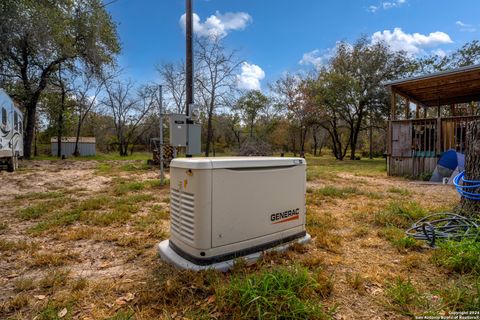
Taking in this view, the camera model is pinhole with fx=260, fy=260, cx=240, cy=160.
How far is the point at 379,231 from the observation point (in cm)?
272

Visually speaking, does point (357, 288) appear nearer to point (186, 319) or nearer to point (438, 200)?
point (186, 319)

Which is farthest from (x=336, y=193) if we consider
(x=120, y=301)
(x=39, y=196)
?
(x=39, y=196)

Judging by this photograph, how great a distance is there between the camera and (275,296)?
144cm

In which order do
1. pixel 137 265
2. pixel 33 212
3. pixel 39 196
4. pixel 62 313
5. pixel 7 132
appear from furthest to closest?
pixel 7 132 < pixel 39 196 < pixel 33 212 < pixel 137 265 < pixel 62 313

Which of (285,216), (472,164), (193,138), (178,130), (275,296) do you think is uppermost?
(178,130)

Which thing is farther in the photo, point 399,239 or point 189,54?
point 189,54

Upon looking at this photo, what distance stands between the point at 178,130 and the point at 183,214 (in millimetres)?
4041

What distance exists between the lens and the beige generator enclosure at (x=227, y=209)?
1754mm

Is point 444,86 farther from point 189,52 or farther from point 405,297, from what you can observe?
point 405,297

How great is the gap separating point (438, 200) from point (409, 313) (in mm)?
3784

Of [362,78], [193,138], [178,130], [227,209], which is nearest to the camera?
[227,209]

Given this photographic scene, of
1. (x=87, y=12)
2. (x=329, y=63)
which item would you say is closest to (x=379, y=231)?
(x=87, y=12)

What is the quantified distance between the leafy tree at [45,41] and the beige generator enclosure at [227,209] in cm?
1354

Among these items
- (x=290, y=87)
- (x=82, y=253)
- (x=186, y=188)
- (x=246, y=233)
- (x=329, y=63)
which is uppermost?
(x=329, y=63)
